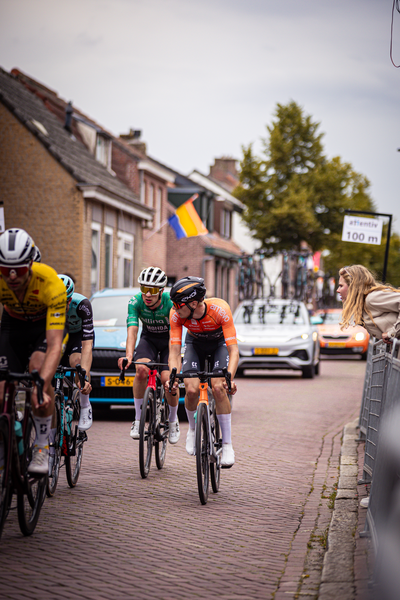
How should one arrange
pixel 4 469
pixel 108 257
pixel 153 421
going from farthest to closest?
1. pixel 108 257
2. pixel 153 421
3. pixel 4 469

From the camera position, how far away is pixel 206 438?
22.4 ft

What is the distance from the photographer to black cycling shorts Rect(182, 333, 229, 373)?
751cm

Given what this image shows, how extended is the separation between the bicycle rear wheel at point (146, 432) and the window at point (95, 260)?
1998 cm

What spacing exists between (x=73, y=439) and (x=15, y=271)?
7.94 ft

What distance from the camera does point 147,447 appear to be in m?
7.87

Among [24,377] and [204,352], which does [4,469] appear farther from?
[204,352]

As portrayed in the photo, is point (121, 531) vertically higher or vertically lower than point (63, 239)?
lower

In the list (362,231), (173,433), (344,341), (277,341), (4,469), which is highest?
(362,231)

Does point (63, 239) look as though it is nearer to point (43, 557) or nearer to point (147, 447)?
point (147, 447)

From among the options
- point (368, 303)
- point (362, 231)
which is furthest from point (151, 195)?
point (368, 303)

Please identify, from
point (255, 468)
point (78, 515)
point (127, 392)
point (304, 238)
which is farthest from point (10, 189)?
point (304, 238)

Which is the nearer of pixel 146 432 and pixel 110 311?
pixel 146 432

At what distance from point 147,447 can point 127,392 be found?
373cm

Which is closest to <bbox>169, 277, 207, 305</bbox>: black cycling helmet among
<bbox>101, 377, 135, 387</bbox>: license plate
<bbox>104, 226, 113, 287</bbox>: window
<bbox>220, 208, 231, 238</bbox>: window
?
<bbox>101, 377, 135, 387</bbox>: license plate
